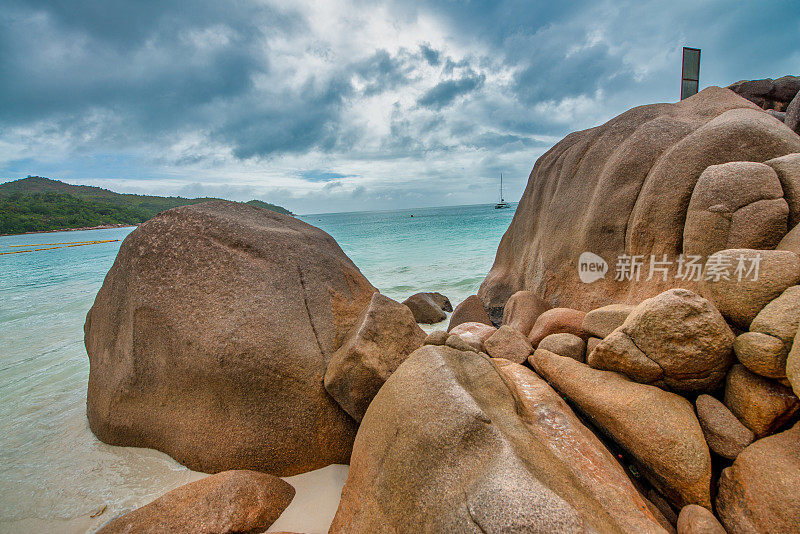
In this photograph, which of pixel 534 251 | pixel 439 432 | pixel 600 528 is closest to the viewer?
pixel 600 528

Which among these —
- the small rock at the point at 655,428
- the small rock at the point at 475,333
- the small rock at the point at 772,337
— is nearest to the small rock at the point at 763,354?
the small rock at the point at 772,337

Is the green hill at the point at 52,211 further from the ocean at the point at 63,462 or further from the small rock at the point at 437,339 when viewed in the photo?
the small rock at the point at 437,339

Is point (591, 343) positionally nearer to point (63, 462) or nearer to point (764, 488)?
point (764, 488)

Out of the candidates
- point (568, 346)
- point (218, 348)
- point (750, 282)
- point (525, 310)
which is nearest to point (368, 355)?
point (218, 348)

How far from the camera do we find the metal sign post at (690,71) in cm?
748

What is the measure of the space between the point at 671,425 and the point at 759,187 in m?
2.42

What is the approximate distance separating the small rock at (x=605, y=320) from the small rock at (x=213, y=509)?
3.34 meters

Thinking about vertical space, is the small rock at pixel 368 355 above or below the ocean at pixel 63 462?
above

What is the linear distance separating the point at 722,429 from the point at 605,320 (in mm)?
1260

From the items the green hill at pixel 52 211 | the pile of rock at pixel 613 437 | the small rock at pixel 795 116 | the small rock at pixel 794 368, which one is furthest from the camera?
the green hill at pixel 52 211

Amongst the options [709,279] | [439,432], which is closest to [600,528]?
[439,432]

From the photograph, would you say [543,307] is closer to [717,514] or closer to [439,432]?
[717,514]

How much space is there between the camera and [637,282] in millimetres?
4676

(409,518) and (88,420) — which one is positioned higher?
(409,518)
